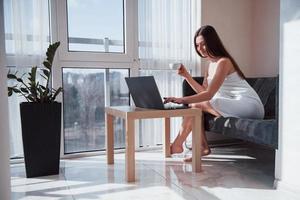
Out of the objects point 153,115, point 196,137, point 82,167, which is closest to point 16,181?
point 82,167

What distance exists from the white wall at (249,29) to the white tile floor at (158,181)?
1.06 meters

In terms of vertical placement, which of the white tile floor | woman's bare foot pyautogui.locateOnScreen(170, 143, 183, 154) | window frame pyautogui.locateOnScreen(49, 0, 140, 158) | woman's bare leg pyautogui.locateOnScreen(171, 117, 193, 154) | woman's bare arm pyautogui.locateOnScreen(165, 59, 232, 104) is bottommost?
the white tile floor

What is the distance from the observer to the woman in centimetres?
210

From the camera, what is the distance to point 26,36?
86.8 inches

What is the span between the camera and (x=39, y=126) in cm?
190

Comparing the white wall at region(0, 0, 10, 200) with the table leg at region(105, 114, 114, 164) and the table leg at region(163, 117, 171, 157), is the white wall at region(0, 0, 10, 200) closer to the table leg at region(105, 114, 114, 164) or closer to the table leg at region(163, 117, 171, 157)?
the table leg at region(105, 114, 114, 164)

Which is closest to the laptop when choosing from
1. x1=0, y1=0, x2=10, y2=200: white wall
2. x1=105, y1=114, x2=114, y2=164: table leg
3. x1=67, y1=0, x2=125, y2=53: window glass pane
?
x1=105, y1=114, x2=114, y2=164: table leg

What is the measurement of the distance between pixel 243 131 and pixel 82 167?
4.13ft

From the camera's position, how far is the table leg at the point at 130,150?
1.77m

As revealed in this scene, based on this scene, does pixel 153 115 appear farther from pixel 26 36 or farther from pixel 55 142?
pixel 26 36

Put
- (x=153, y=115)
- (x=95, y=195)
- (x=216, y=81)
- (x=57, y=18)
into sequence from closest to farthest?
1. (x=95, y=195)
2. (x=153, y=115)
3. (x=216, y=81)
4. (x=57, y=18)

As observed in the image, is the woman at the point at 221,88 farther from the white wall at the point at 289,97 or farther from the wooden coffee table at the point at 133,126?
the white wall at the point at 289,97

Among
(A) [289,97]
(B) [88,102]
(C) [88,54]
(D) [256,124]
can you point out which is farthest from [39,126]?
(A) [289,97]

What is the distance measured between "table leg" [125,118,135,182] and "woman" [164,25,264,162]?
451 mm
